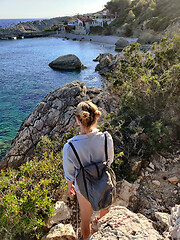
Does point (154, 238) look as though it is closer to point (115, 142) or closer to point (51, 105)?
point (115, 142)

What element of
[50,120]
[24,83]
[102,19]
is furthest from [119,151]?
[102,19]

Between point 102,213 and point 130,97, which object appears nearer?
point 102,213

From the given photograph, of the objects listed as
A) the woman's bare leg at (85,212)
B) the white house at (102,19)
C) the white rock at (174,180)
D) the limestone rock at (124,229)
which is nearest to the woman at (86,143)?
the woman's bare leg at (85,212)

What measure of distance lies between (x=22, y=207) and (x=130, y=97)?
4.63 metres

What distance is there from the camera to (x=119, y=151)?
499cm

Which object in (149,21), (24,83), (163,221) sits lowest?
(163,221)

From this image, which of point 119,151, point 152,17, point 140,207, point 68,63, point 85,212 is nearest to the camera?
point 85,212

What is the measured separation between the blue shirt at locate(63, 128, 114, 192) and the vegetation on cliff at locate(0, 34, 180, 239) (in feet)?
3.80

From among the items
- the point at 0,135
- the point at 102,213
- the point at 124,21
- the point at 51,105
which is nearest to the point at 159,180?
the point at 102,213

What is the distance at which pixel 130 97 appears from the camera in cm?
619

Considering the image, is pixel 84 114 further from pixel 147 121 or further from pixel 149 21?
pixel 149 21

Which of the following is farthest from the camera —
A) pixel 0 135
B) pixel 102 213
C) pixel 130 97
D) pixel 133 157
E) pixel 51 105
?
pixel 0 135

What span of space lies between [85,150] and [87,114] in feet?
1.60

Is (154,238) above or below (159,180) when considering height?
above
